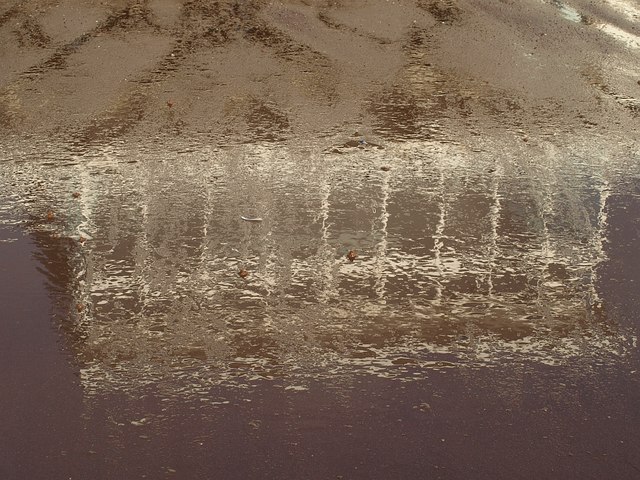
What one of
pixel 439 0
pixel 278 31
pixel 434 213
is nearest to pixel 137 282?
pixel 434 213

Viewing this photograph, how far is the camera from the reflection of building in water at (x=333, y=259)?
480 cm

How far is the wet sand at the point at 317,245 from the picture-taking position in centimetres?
417

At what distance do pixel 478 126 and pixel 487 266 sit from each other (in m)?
2.26

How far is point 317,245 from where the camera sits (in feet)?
19.0

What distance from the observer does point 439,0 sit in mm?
10242

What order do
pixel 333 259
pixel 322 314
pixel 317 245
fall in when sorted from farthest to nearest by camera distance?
pixel 317 245 → pixel 333 259 → pixel 322 314

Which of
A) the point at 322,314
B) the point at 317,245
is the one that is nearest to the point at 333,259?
the point at 317,245

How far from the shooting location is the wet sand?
4.17 metres

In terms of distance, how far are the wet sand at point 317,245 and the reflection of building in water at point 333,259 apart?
0.02 meters

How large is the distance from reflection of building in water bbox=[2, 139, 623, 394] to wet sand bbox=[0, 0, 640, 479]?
0.02 meters

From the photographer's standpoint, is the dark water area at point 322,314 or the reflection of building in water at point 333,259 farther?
the reflection of building in water at point 333,259

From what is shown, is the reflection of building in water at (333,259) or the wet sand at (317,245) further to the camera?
the reflection of building in water at (333,259)

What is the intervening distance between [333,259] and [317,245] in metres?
0.21

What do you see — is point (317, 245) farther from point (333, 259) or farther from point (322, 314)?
point (322, 314)
